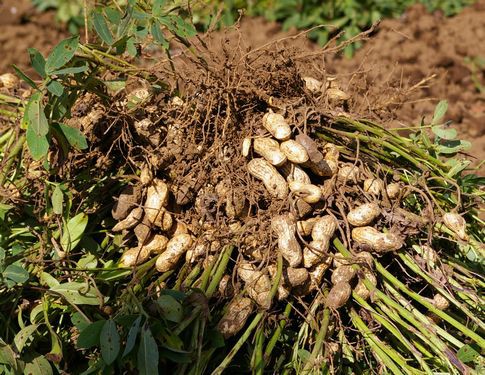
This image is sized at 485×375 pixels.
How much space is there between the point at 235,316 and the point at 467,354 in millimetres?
462

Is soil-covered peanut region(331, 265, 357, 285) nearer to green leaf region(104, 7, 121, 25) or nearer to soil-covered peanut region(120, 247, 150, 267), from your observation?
soil-covered peanut region(120, 247, 150, 267)

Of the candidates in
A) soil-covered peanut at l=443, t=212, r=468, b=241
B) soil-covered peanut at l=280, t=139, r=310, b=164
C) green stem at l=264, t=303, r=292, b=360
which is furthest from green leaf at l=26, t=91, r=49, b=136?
soil-covered peanut at l=443, t=212, r=468, b=241

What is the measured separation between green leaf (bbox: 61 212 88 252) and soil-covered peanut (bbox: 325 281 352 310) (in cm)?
55

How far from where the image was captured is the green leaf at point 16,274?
4.04 feet

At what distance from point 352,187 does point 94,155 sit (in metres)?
0.60

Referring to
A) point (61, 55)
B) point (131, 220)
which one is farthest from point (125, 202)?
point (61, 55)

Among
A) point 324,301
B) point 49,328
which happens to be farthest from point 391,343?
point 49,328

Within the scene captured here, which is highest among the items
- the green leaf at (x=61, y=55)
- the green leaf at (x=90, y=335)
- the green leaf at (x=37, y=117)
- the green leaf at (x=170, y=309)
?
the green leaf at (x=61, y=55)

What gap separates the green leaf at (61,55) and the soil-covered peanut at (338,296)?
2.31ft

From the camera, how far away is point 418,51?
3.22m

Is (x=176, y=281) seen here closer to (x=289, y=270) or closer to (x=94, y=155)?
(x=289, y=270)

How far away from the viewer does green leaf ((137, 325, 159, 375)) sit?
3.67ft

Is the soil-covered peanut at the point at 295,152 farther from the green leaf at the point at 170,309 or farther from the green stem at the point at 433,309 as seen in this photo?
the green leaf at the point at 170,309

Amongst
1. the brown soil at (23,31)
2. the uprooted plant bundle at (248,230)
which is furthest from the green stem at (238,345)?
the brown soil at (23,31)
